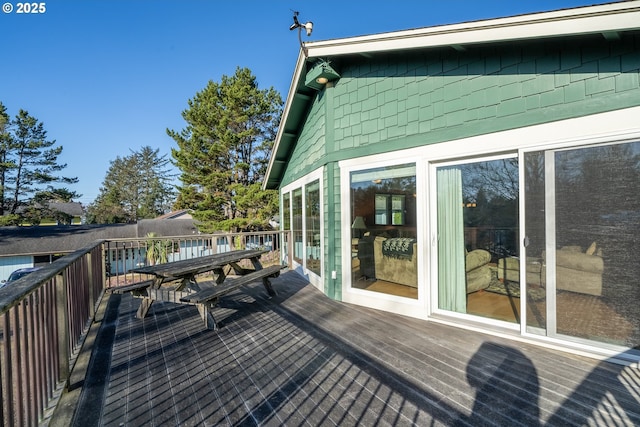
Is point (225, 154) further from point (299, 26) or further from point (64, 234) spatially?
point (299, 26)

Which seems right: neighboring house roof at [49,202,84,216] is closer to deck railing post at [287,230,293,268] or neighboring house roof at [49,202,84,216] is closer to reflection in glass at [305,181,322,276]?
deck railing post at [287,230,293,268]

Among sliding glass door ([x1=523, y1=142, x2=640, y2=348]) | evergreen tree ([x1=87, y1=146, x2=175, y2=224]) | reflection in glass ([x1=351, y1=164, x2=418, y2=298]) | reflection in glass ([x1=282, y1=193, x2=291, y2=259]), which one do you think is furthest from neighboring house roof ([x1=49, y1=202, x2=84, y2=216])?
sliding glass door ([x1=523, y1=142, x2=640, y2=348])

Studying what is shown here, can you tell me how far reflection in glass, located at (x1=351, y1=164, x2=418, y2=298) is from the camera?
370 cm

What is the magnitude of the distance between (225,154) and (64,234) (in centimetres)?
1374

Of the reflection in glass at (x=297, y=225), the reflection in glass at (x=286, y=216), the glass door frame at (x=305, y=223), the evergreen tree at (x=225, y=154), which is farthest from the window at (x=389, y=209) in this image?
the evergreen tree at (x=225, y=154)

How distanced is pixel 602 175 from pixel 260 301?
4.05m

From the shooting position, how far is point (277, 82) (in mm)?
19984

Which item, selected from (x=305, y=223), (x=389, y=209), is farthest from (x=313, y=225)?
(x=389, y=209)

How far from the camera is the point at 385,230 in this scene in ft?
13.0

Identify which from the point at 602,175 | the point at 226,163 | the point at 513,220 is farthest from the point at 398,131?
the point at 226,163

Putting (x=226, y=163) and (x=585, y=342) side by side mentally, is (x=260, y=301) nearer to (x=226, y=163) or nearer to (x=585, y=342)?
(x=585, y=342)

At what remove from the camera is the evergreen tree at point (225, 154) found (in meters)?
16.6

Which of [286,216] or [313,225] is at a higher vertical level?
[286,216]

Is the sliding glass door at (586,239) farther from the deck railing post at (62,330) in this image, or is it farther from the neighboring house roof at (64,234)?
the neighboring house roof at (64,234)
